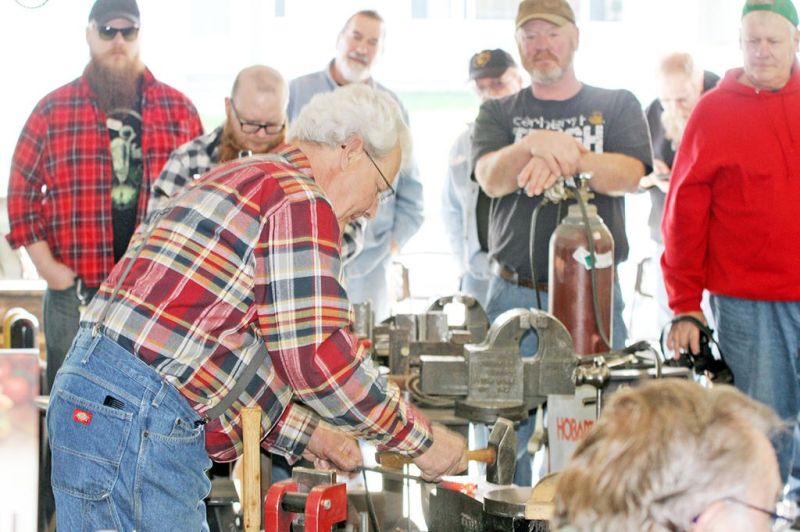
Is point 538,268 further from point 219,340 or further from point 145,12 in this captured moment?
point 145,12

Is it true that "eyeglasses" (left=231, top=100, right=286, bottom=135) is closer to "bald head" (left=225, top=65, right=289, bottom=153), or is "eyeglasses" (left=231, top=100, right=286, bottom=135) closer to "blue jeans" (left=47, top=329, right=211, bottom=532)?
"bald head" (left=225, top=65, right=289, bottom=153)

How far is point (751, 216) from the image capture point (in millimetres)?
3891

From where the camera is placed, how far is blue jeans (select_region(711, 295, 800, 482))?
3.89m

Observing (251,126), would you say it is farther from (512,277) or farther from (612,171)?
(612,171)

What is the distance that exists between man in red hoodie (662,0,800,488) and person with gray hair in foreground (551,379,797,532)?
2351mm

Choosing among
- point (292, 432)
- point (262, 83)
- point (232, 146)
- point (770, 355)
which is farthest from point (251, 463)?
point (262, 83)

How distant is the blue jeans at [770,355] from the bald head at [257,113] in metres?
1.74

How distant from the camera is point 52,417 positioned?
2273 mm

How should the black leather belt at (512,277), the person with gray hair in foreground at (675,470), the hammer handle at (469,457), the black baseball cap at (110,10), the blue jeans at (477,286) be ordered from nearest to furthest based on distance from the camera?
1. the person with gray hair in foreground at (675,470)
2. the hammer handle at (469,457)
3. the black leather belt at (512,277)
4. the black baseball cap at (110,10)
5. the blue jeans at (477,286)

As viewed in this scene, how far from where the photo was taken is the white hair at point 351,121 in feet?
7.82

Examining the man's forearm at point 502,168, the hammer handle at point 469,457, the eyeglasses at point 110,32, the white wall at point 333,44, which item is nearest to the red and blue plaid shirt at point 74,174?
the eyeglasses at point 110,32

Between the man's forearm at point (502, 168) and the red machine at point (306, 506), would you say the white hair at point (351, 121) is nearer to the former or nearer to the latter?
the red machine at point (306, 506)

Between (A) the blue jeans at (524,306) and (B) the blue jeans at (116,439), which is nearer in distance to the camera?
(B) the blue jeans at (116,439)

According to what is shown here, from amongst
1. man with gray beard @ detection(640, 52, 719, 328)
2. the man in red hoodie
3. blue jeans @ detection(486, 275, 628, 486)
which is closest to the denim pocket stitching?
blue jeans @ detection(486, 275, 628, 486)
